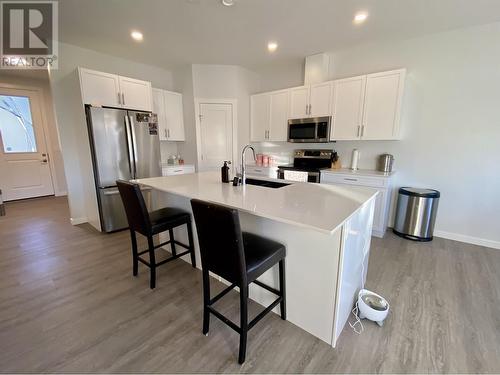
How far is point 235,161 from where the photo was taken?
180 inches

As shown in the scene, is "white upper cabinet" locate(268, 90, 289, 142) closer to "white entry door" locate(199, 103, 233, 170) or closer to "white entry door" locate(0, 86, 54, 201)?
"white entry door" locate(199, 103, 233, 170)

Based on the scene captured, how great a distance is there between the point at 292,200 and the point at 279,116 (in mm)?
2917

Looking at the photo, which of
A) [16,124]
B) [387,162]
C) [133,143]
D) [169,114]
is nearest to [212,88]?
[169,114]

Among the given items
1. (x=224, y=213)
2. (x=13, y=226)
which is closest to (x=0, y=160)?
(x=13, y=226)

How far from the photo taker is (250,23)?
8.82 ft

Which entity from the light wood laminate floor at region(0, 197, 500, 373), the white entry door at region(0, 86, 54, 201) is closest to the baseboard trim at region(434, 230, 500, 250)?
the light wood laminate floor at region(0, 197, 500, 373)

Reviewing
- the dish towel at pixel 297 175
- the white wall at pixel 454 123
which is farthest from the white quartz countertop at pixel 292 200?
the white wall at pixel 454 123

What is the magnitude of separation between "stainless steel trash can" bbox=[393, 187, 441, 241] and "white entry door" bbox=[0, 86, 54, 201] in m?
7.60

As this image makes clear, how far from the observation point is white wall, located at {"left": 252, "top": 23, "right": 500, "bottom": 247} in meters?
2.71

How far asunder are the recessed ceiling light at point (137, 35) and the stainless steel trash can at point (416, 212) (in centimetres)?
420

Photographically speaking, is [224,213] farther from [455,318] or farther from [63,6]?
[63,6]

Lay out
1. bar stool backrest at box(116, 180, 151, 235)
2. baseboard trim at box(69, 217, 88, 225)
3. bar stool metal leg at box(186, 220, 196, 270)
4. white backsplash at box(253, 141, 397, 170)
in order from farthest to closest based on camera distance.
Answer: baseboard trim at box(69, 217, 88, 225) → white backsplash at box(253, 141, 397, 170) → bar stool metal leg at box(186, 220, 196, 270) → bar stool backrest at box(116, 180, 151, 235)

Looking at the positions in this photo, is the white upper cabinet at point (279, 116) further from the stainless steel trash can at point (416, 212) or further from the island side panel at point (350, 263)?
the island side panel at point (350, 263)

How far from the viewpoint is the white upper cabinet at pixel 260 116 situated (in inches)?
169
